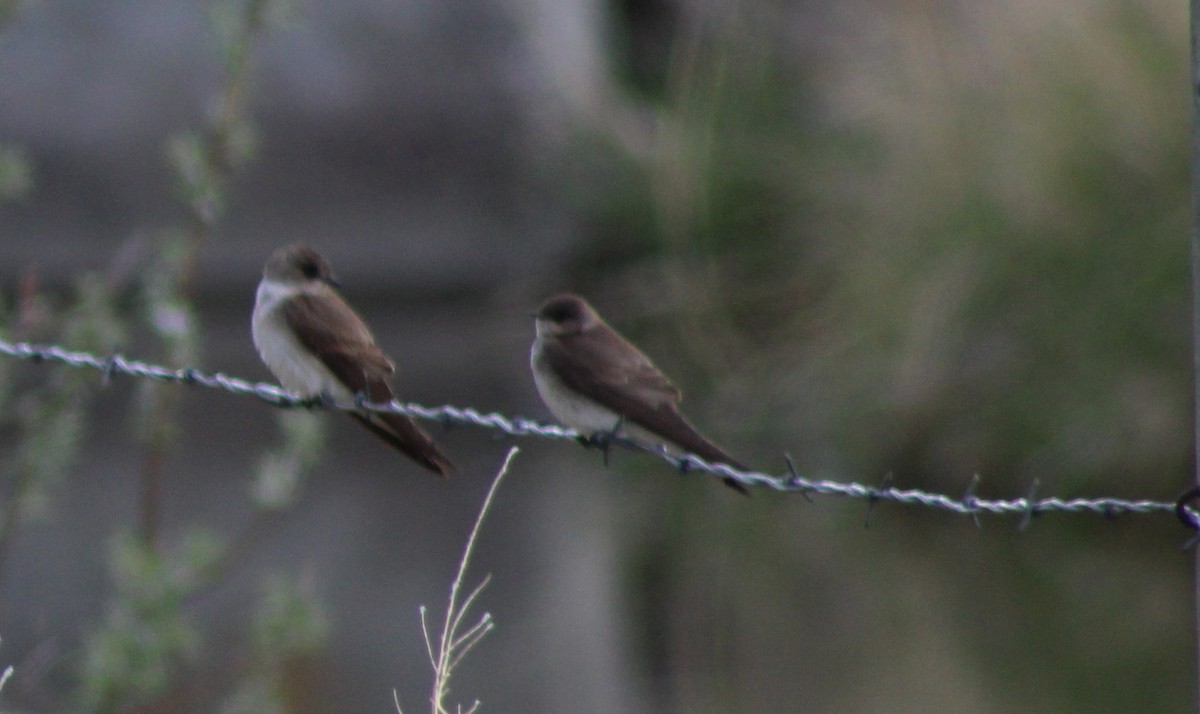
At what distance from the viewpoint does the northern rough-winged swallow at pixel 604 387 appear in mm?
4211

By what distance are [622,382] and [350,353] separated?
2.13ft

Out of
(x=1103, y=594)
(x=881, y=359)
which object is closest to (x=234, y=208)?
(x=881, y=359)

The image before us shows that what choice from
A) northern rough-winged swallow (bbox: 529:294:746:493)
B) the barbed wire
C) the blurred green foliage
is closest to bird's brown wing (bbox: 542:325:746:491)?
northern rough-winged swallow (bbox: 529:294:746:493)

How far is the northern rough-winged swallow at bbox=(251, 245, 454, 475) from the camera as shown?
406 cm

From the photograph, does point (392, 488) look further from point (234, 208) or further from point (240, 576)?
Result: point (234, 208)

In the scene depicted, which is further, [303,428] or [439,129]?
[439,129]

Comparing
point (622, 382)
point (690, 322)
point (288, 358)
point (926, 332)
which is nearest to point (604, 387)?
point (622, 382)

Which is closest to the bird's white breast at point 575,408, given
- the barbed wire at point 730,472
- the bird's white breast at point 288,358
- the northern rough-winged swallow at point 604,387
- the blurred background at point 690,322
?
the northern rough-winged swallow at point 604,387

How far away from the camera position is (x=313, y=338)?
4207 mm

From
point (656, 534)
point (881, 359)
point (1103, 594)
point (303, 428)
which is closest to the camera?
point (303, 428)

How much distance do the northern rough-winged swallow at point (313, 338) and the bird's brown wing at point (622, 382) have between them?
44 centimetres

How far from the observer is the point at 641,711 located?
8.69 metres

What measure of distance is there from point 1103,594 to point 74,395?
4731 millimetres

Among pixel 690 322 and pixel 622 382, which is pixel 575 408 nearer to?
pixel 622 382
